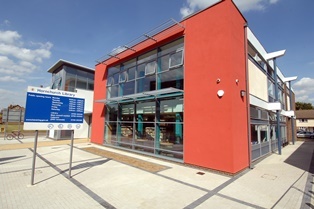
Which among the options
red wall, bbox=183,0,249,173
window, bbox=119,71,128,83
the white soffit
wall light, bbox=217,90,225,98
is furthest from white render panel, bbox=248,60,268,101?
window, bbox=119,71,128,83

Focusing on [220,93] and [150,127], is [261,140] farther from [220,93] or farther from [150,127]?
[150,127]

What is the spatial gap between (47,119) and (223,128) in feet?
21.1

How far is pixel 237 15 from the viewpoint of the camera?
814 centimetres

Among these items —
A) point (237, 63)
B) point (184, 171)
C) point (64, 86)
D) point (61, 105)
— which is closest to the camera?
point (61, 105)

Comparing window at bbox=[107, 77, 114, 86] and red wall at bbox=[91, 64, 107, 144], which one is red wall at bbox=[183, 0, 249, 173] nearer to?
window at bbox=[107, 77, 114, 86]

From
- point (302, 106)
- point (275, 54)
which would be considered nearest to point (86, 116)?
point (275, 54)

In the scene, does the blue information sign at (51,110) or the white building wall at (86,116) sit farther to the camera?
the white building wall at (86,116)

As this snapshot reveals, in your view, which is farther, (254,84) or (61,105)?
(254,84)

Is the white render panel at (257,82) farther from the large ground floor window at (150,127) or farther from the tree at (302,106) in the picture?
the tree at (302,106)

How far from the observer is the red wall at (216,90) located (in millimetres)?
6965

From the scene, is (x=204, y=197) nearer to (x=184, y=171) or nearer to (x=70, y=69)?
(x=184, y=171)

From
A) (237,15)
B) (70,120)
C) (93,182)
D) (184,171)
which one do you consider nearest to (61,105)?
(70,120)

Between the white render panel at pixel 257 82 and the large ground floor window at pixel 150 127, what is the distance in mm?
3973

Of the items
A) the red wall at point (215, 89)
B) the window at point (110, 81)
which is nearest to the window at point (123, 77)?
the window at point (110, 81)
